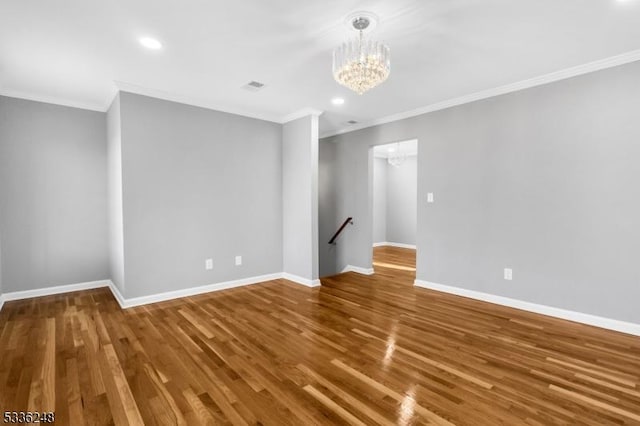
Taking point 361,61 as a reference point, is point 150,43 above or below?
above

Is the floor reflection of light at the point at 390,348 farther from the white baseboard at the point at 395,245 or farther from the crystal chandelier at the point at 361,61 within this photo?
the white baseboard at the point at 395,245

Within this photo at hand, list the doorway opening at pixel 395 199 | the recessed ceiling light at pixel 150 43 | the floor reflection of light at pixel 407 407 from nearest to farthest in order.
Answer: the floor reflection of light at pixel 407 407 → the recessed ceiling light at pixel 150 43 → the doorway opening at pixel 395 199

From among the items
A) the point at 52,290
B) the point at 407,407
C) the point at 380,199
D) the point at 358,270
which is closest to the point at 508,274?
the point at 358,270

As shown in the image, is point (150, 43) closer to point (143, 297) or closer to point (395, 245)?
point (143, 297)

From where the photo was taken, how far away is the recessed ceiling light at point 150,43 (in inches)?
99.0

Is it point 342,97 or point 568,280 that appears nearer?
point 568,280

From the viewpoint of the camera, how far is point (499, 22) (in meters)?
2.28

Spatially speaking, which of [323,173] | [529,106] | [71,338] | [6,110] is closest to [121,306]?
[71,338]

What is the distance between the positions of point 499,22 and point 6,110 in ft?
17.9

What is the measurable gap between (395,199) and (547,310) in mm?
5696

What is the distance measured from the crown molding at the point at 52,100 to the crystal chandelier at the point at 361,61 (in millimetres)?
3784

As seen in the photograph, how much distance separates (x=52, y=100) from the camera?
13.2ft

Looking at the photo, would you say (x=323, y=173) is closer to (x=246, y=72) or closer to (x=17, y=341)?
(x=246, y=72)

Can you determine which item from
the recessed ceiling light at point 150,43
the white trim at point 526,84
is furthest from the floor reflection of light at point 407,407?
the white trim at point 526,84
